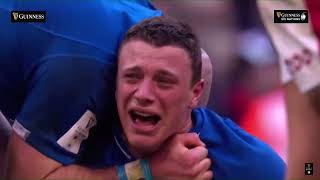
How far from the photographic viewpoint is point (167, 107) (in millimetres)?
1188

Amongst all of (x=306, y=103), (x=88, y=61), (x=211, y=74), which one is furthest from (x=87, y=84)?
(x=306, y=103)

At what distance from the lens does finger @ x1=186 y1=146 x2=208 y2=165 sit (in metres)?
1.20

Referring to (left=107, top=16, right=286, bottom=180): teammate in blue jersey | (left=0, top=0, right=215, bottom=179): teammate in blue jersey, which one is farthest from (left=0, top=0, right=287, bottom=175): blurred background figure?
(left=0, top=0, right=215, bottom=179): teammate in blue jersey

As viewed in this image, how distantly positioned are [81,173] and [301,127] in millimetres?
493

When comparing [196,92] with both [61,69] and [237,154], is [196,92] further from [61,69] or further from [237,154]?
[61,69]

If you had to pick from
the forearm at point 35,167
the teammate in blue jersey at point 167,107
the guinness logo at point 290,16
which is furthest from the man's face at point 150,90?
the guinness logo at point 290,16

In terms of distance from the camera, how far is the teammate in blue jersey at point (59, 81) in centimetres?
115

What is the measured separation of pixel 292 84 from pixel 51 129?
1.62ft

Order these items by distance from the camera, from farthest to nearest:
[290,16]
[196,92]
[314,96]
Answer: [196,92]
[290,16]
[314,96]

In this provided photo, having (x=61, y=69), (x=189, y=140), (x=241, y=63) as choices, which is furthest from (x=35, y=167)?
(x=241, y=63)

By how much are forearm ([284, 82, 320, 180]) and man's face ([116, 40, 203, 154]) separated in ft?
1.05

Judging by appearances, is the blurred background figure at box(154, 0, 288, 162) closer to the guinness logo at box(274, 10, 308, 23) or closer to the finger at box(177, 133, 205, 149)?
the finger at box(177, 133, 205, 149)

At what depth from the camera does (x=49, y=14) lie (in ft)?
3.91

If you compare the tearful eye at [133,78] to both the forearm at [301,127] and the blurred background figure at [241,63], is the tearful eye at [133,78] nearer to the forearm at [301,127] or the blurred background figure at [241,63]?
the blurred background figure at [241,63]
